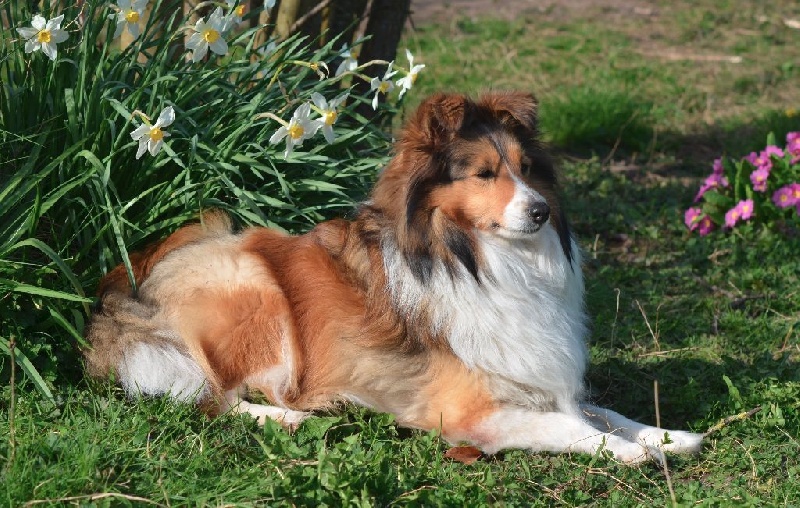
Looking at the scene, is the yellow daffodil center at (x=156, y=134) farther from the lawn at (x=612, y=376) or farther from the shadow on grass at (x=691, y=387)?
the shadow on grass at (x=691, y=387)

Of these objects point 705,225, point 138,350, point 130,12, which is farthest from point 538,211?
point 705,225

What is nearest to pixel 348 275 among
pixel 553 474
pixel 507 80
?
pixel 553 474

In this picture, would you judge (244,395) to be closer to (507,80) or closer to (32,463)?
(32,463)

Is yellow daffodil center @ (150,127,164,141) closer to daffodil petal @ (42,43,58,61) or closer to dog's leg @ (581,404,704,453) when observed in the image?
daffodil petal @ (42,43,58,61)

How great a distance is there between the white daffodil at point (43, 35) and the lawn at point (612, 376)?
40.8 inches

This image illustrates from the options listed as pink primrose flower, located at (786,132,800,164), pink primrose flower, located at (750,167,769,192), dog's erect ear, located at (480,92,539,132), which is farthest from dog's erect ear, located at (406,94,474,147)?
pink primrose flower, located at (786,132,800,164)

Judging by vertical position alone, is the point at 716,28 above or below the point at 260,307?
below

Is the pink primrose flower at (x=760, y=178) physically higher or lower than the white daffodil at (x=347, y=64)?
lower

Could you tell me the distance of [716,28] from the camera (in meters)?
11.1

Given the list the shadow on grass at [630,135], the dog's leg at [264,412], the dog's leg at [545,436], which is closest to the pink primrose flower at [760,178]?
the shadow on grass at [630,135]

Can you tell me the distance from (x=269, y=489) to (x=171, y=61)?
2656 millimetres

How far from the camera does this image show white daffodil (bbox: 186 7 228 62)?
4.14m

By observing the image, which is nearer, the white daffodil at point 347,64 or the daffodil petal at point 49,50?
the daffodil petal at point 49,50

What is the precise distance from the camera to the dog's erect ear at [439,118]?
12.7 feet
